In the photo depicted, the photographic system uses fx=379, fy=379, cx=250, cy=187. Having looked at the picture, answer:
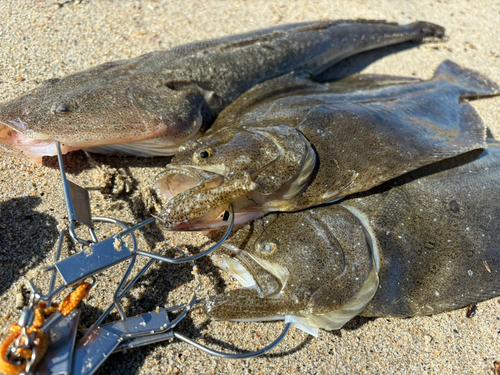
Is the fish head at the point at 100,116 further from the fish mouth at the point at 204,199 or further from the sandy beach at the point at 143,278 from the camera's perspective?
the fish mouth at the point at 204,199

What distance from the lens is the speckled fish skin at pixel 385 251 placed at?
256 cm

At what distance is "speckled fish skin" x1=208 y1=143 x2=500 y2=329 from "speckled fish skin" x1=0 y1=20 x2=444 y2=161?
1358mm

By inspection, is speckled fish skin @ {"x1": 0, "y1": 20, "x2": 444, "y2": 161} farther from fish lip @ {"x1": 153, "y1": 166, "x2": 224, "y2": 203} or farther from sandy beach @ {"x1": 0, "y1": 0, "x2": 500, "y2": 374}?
fish lip @ {"x1": 153, "y1": 166, "x2": 224, "y2": 203}

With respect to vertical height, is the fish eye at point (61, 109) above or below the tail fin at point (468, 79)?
below

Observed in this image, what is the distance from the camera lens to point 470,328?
3.14m

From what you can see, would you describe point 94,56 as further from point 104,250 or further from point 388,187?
point 388,187

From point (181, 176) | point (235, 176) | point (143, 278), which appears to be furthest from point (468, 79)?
point (143, 278)

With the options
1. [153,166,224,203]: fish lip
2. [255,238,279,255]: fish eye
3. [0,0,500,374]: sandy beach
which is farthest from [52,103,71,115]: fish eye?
[255,238,279,255]: fish eye

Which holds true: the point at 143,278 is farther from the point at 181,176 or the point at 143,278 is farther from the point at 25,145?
the point at 25,145

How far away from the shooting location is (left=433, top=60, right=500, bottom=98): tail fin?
16.5 feet

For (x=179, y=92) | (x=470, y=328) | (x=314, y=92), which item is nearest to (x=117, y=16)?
(x=179, y=92)

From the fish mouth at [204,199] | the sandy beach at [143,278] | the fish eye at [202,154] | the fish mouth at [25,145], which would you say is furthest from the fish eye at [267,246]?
the fish mouth at [25,145]

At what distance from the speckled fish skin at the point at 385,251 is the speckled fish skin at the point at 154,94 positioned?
4.45 ft

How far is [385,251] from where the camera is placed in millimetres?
2838
